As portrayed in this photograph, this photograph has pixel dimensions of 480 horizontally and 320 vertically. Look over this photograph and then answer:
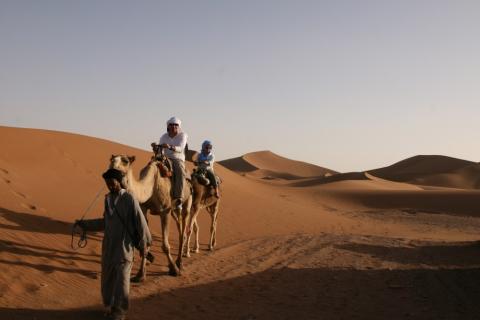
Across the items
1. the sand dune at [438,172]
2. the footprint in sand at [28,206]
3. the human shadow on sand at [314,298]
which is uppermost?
the sand dune at [438,172]

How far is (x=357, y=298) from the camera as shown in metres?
8.04

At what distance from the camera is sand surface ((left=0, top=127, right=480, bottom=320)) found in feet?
23.7

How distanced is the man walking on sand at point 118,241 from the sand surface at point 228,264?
59cm

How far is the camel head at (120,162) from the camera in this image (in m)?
6.55

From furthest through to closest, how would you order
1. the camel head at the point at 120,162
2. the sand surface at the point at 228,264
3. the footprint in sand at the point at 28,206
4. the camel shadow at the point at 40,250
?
the footprint in sand at the point at 28,206 → the camel shadow at the point at 40,250 → the sand surface at the point at 228,264 → the camel head at the point at 120,162

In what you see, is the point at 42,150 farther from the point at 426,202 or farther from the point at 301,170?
the point at 301,170

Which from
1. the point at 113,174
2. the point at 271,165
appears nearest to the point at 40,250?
the point at 113,174

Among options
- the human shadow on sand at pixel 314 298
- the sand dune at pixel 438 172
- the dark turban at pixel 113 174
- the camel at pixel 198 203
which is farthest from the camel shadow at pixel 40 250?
the sand dune at pixel 438 172

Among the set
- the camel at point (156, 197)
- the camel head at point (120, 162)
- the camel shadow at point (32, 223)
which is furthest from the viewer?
the camel shadow at point (32, 223)

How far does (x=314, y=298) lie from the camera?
8.00 m

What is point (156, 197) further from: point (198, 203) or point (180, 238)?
point (198, 203)

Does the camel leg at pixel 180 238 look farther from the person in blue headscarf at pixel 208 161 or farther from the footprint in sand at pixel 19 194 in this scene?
the footprint in sand at pixel 19 194

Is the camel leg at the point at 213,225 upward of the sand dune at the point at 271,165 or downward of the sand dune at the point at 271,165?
downward

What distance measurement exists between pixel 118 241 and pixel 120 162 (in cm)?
117
